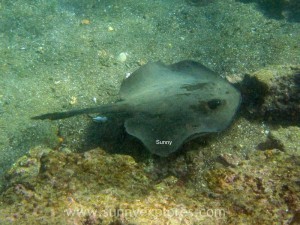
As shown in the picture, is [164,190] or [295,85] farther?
[295,85]

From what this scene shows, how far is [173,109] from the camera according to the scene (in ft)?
13.3

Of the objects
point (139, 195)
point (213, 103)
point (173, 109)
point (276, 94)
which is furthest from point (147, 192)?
point (276, 94)

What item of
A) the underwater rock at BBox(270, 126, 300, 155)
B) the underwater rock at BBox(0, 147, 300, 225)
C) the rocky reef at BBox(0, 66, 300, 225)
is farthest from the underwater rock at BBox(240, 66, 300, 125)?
the underwater rock at BBox(0, 147, 300, 225)

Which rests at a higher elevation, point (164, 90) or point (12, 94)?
point (164, 90)

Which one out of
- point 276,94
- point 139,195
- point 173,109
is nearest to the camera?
point 139,195

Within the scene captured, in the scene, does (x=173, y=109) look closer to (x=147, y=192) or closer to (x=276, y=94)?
(x=147, y=192)

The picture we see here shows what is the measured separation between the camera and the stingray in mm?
3768

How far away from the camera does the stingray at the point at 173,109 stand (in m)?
3.77

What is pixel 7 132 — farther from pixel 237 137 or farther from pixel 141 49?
pixel 237 137

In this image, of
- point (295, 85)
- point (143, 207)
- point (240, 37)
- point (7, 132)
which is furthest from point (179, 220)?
point (240, 37)

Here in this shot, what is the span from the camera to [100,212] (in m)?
2.59

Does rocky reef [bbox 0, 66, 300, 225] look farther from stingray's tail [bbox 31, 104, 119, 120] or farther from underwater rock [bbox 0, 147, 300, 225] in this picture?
stingray's tail [bbox 31, 104, 119, 120]

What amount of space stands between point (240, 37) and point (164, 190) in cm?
481

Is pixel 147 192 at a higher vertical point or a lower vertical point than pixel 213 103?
lower
